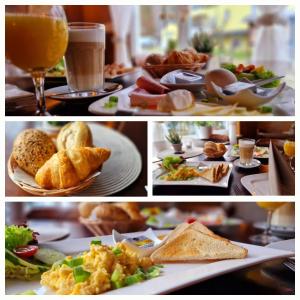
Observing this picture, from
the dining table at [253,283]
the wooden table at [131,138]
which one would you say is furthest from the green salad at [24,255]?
the dining table at [253,283]

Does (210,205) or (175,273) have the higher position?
(175,273)

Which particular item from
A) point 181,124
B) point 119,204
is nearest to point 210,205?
point 119,204

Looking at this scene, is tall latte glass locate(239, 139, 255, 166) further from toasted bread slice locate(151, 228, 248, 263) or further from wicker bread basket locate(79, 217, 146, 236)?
wicker bread basket locate(79, 217, 146, 236)

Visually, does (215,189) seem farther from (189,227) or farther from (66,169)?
(66,169)

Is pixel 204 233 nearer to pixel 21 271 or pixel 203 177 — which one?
pixel 203 177

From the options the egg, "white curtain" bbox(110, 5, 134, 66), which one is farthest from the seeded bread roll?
"white curtain" bbox(110, 5, 134, 66)

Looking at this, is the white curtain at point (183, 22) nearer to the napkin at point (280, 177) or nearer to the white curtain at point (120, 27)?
the white curtain at point (120, 27)
